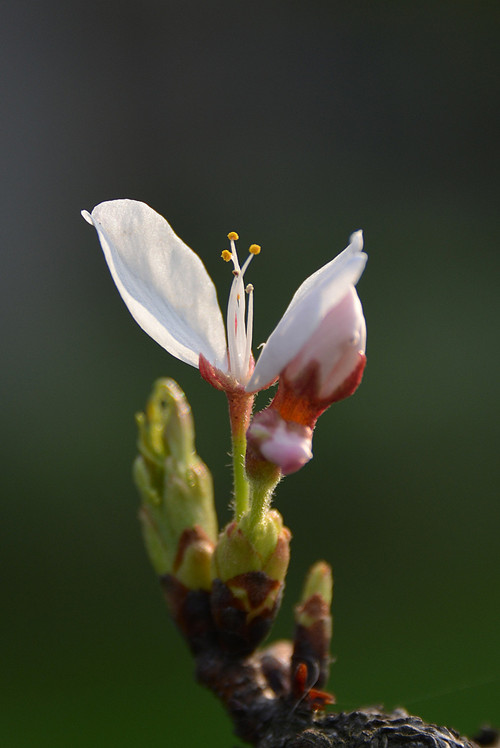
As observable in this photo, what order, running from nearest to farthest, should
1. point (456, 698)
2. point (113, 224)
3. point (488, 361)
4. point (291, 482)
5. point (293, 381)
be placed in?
point (293, 381) < point (113, 224) < point (456, 698) < point (291, 482) < point (488, 361)

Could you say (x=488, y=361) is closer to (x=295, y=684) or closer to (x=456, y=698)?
(x=456, y=698)

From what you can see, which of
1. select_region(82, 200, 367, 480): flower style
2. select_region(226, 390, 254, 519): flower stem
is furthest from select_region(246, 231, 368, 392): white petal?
select_region(226, 390, 254, 519): flower stem

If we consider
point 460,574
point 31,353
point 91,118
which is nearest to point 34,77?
point 91,118

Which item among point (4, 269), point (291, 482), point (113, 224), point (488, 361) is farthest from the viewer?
point (4, 269)

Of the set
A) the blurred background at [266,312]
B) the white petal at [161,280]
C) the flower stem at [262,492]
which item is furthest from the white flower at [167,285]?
the blurred background at [266,312]

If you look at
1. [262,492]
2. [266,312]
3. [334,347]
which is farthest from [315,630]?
[266,312]

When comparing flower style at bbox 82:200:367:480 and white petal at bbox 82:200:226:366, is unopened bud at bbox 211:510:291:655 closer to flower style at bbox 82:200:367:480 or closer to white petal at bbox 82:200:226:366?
flower style at bbox 82:200:367:480
